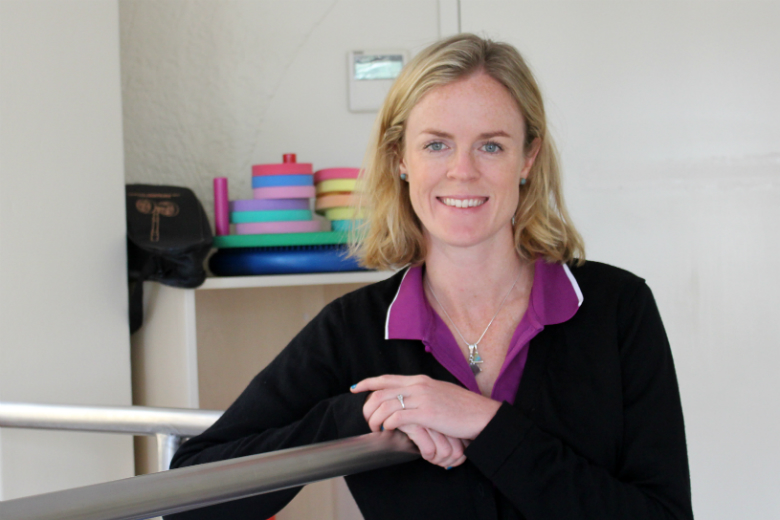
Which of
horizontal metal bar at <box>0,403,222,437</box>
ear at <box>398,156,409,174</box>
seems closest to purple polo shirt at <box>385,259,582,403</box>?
ear at <box>398,156,409,174</box>

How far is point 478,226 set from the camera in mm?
1113

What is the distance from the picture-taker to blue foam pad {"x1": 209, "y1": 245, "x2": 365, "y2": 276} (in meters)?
1.82

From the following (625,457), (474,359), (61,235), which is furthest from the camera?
(61,235)

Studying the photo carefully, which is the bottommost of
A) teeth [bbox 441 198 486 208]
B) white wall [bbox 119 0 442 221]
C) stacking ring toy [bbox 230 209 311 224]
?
teeth [bbox 441 198 486 208]

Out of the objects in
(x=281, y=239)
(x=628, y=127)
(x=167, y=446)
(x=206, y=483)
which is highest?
(x=628, y=127)

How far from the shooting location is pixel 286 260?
1815mm

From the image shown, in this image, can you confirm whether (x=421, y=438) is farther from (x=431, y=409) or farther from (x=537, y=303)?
(x=537, y=303)

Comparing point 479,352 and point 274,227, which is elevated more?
point 274,227

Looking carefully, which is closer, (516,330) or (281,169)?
(516,330)

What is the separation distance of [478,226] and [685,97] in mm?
1392

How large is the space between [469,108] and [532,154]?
168 millimetres

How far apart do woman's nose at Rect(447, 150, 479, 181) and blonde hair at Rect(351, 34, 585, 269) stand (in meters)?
0.12

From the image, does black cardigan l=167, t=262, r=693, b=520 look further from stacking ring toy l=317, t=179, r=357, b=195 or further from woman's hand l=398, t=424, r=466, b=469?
stacking ring toy l=317, t=179, r=357, b=195

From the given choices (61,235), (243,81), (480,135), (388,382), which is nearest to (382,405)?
(388,382)
